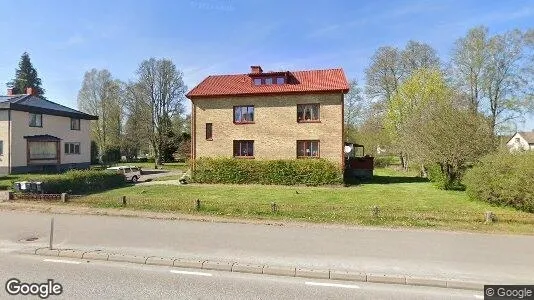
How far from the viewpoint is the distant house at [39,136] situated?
30.0 m

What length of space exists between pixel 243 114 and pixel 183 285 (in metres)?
19.8

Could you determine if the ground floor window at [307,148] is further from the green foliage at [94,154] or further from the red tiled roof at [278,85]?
the green foliage at [94,154]

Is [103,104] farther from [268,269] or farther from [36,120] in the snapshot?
[268,269]

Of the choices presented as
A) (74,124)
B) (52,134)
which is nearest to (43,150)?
(52,134)

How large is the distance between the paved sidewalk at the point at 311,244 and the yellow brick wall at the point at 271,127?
1386 cm

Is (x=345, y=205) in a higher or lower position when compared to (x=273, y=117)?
lower

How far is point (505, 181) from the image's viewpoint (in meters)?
14.5

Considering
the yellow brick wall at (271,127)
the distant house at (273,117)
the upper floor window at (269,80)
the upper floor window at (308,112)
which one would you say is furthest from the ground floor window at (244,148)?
the upper floor window at (269,80)

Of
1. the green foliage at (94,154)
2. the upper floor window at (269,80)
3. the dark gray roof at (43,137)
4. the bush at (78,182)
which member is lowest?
the bush at (78,182)

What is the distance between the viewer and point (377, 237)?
972cm

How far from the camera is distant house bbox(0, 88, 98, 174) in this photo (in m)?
30.0

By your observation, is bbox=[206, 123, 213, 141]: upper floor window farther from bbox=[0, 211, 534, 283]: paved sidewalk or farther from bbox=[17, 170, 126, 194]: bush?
bbox=[0, 211, 534, 283]: paved sidewalk

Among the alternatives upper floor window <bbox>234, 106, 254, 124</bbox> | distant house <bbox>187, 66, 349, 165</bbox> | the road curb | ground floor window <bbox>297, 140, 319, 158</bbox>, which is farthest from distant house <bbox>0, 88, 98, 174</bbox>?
the road curb

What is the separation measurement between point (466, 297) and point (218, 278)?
4.55 meters
